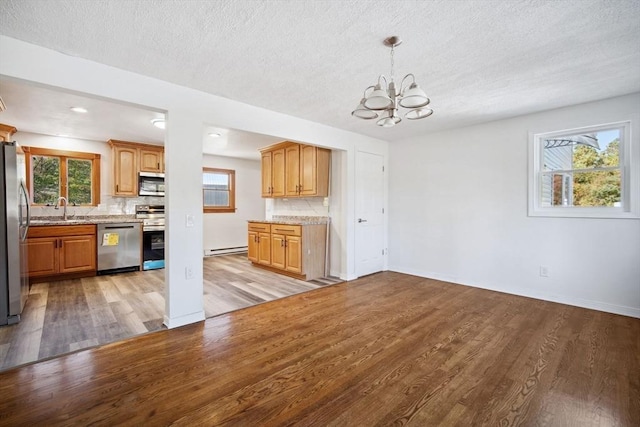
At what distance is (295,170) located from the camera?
16.6 feet

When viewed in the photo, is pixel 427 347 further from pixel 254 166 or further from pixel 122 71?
pixel 254 166

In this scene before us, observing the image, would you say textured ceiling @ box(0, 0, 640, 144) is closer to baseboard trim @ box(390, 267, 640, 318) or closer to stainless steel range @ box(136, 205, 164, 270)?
baseboard trim @ box(390, 267, 640, 318)

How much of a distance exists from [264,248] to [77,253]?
112 inches

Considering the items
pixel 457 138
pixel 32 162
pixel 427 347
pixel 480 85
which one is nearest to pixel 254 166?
pixel 32 162

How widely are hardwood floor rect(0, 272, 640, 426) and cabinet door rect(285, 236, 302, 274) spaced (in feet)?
4.69

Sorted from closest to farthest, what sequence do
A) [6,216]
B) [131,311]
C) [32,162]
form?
[6,216] < [131,311] < [32,162]

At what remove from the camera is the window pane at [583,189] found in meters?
3.34

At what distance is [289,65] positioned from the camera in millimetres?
2516

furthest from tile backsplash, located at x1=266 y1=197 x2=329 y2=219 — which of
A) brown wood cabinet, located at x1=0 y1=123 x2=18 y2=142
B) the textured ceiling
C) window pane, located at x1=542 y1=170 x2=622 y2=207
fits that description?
brown wood cabinet, located at x1=0 y1=123 x2=18 y2=142

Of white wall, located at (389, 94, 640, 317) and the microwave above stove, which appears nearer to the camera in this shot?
white wall, located at (389, 94, 640, 317)

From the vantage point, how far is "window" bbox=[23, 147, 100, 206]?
15.9ft

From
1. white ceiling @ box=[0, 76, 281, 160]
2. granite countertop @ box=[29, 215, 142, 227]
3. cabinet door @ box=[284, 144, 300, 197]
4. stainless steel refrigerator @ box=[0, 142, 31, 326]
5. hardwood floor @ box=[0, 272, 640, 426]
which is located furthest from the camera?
cabinet door @ box=[284, 144, 300, 197]

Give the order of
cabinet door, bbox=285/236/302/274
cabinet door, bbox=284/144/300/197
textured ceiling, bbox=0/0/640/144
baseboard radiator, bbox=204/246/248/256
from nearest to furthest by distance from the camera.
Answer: textured ceiling, bbox=0/0/640/144 → cabinet door, bbox=285/236/302/274 → cabinet door, bbox=284/144/300/197 → baseboard radiator, bbox=204/246/248/256

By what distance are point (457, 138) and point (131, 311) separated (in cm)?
489
